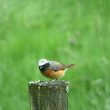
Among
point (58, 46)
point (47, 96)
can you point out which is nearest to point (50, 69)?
point (47, 96)

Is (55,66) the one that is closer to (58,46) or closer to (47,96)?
(47,96)

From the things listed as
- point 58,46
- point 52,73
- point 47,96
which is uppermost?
point 58,46

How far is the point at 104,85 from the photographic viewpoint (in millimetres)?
7367

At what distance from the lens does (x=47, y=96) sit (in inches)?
178

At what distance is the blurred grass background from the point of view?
7.39 meters

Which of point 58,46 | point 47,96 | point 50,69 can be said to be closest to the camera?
point 47,96

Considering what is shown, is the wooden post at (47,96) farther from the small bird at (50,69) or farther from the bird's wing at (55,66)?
the bird's wing at (55,66)

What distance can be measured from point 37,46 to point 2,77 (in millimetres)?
1650

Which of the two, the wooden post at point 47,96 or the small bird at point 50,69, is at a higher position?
the small bird at point 50,69

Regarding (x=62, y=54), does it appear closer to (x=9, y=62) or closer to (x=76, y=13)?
(x=9, y=62)

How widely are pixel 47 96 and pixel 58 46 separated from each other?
4.62 meters


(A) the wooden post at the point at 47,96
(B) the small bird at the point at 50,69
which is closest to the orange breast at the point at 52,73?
(B) the small bird at the point at 50,69

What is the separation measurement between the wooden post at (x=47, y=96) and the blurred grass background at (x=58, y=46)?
219 cm

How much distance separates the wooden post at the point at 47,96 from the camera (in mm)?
4523
